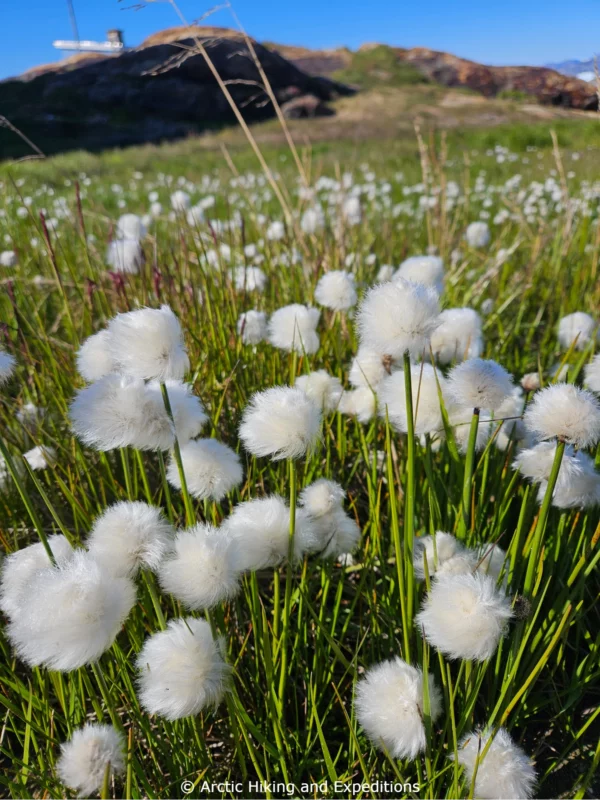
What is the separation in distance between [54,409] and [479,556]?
147cm

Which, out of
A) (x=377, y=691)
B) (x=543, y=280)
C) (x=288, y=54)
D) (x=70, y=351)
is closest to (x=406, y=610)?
(x=377, y=691)

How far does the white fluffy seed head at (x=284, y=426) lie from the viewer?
908 millimetres

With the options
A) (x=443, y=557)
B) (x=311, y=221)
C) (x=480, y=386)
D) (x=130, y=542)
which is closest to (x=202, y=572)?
(x=130, y=542)

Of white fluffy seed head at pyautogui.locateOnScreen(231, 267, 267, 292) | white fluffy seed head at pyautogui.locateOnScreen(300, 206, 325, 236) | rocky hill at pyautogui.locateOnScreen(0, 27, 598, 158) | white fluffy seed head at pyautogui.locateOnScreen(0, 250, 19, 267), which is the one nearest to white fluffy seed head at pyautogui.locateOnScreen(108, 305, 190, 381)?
rocky hill at pyautogui.locateOnScreen(0, 27, 598, 158)

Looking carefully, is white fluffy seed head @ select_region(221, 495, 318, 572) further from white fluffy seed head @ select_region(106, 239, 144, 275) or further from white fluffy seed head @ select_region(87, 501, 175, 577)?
white fluffy seed head @ select_region(106, 239, 144, 275)

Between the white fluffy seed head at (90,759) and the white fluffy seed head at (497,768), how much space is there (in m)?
0.52

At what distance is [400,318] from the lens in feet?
2.81

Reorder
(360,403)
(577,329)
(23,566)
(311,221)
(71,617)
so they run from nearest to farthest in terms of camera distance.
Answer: (71,617) < (23,566) < (360,403) < (577,329) < (311,221)

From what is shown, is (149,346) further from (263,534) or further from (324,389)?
(324,389)

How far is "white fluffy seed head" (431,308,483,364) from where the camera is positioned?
5.33ft

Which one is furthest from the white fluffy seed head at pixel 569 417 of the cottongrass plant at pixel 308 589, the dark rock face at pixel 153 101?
the dark rock face at pixel 153 101

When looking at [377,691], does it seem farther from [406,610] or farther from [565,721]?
[565,721]

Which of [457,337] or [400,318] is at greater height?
[400,318]

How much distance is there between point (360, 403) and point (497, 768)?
84 centimetres
